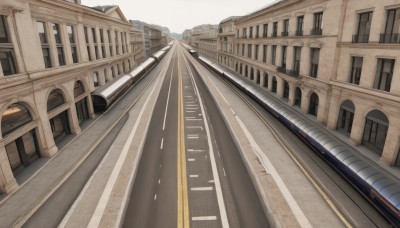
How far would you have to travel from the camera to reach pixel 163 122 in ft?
107

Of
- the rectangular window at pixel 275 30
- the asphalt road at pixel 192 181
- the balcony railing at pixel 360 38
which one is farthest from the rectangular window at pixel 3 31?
the rectangular window at pixel 275 30

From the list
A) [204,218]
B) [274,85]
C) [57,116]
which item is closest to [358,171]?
[204,218]

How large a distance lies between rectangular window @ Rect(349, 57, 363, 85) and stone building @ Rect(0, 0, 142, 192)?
32.0 meters

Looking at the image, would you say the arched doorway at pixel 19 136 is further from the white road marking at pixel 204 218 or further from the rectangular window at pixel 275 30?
the rectangular window at pixel 275 30

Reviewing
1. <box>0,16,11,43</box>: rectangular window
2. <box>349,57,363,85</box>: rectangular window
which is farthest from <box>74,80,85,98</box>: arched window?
<box>349,57,363,85</box>: rectangular window

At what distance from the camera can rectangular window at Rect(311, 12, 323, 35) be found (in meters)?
29.7

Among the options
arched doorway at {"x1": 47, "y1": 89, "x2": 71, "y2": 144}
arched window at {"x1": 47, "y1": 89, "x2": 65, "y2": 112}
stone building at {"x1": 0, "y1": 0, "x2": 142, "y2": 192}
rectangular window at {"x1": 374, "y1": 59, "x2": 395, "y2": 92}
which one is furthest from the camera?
arched doorway at {"x1": 47, "y1": 89, "x2": 71, "y2": 144}

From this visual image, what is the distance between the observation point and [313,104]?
32.5 meters

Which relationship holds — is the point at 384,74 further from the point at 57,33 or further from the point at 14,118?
the point at 57,33

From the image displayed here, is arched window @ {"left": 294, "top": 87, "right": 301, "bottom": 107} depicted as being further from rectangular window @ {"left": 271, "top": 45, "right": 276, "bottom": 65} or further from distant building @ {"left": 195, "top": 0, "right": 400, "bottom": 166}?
rectangular window @ {"left": 271, "top": 45, "right": 276, "bottom": 65}

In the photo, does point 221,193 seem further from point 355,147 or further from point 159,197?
point 355,147

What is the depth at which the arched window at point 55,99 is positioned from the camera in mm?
24609

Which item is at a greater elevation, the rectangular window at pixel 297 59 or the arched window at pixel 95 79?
the rectangular window at pixel 297 59

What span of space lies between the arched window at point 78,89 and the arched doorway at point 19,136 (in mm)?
9687
